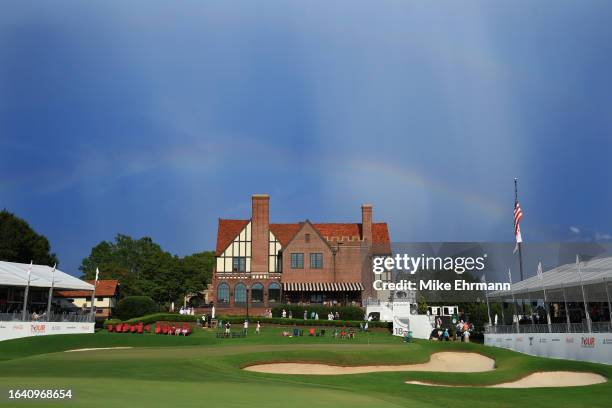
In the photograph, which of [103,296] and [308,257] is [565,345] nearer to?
[308,257]

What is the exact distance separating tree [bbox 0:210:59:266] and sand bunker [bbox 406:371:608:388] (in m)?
70.3

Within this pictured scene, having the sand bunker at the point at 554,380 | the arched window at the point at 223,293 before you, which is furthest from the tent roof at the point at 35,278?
the sand bunker at the point at 554,380

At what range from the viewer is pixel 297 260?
87625mm

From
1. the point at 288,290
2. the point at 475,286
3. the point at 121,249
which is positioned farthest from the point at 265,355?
the point at 121,249

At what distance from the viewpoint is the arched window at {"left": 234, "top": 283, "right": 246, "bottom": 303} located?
287ft

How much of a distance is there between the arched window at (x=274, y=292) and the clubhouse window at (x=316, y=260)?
540 centimetres

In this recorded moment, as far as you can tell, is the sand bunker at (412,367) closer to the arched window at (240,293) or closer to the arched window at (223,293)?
the arched window at (240,293)

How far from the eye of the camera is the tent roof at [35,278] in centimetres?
5922

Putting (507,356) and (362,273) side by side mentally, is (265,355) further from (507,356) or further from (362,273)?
Result: (362,273)

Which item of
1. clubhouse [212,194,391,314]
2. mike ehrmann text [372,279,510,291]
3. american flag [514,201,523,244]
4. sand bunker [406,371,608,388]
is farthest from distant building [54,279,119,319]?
sand bunker [406,371,608,388]

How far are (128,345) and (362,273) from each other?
43514mm

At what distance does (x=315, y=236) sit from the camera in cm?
8831

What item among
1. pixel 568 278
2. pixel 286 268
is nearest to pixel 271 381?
pixel 568 278

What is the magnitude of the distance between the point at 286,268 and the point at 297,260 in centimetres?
182
